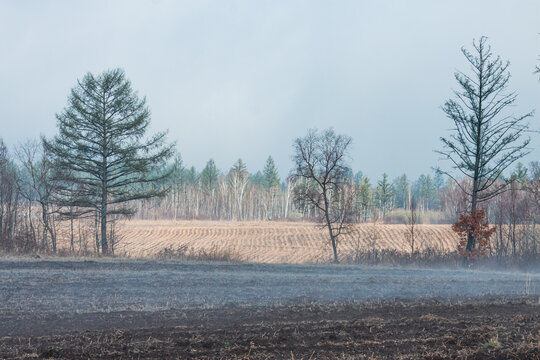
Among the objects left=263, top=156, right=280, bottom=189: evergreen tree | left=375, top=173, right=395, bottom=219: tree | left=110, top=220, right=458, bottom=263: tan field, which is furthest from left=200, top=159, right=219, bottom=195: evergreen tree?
left=110, top=220, right=458, bottom=263: tan field

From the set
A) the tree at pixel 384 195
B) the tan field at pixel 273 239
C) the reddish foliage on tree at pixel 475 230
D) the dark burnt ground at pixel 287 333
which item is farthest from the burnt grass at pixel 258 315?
the tree at pixel 384 195

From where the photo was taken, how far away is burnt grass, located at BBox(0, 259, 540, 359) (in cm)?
725

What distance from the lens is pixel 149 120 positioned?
2841 cm

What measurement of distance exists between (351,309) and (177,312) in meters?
3.97

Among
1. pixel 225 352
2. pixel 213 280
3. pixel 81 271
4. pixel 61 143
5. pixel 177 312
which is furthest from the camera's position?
pixel 61 143

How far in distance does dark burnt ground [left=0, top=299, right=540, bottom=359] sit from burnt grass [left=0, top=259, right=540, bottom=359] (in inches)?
0.8

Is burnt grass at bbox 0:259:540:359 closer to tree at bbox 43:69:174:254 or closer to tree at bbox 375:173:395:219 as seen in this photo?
tree at bbox 43:69:174:254

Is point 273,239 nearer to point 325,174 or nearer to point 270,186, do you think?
point 325,174

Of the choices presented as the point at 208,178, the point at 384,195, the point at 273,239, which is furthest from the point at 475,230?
the point at 208,178

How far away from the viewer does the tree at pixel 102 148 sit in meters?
26.6

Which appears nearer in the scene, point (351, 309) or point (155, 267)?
point (351, 309)

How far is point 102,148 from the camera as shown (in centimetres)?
2716

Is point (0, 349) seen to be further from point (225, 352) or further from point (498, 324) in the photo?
point (498, 324)

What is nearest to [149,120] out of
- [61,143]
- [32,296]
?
[61,143]
